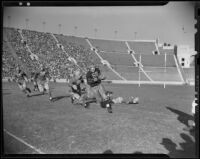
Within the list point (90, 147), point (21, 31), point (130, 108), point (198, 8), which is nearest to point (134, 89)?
point (130, 108)

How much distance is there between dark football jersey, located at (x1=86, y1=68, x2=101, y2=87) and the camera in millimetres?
3522

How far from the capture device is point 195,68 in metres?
2.58

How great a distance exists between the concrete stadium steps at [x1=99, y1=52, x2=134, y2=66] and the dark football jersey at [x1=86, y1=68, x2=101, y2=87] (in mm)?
379

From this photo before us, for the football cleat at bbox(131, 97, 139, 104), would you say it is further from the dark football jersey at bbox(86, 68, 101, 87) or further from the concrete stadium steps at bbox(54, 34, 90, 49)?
the concrete stadium steps at bbox(54, 34, 90, 49)

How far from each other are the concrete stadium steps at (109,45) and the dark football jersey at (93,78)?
1.52 ft

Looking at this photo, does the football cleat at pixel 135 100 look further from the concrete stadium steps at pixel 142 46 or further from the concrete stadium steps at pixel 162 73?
the concrete stadium steps at pixel 142 46

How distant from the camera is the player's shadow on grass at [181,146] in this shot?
9.50ft

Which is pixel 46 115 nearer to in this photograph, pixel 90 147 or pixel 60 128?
pixel 60 128

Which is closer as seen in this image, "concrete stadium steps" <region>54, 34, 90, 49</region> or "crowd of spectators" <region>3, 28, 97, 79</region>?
"crowd of spectators" <region>3, 28, 97, 79</region>

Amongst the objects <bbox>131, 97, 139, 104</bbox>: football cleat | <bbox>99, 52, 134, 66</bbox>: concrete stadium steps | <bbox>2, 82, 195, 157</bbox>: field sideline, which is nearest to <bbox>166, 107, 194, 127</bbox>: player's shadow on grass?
<bbox>2, 82, 195, 157</bbox>: field sideline

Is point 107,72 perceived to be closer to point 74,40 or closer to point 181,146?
point 74,40

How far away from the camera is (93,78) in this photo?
3607 mm

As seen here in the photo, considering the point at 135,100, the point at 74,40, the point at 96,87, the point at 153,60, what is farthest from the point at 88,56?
the point at 135,100

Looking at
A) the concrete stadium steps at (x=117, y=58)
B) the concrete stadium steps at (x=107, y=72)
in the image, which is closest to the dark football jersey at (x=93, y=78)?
the concrete stadium steps at (x=107, y=72)
